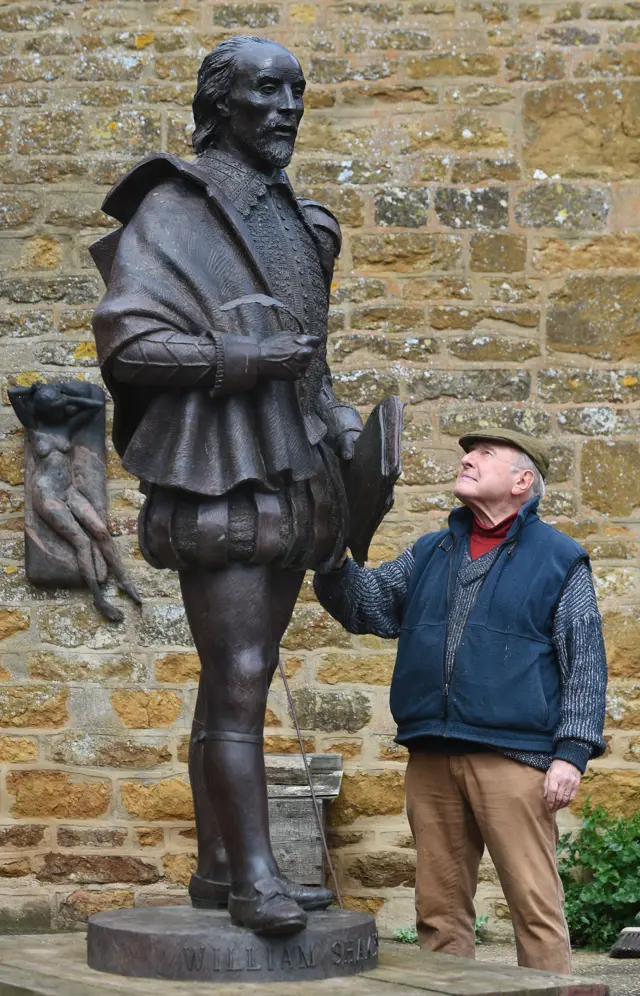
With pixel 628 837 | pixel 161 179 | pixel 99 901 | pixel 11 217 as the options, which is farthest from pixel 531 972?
pixel 11 217

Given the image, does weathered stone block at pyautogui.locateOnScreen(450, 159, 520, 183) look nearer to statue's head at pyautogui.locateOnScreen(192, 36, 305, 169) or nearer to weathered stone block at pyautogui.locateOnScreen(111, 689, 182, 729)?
weathered stone block at pyautogui.locateOnScreen(111, 689, 182, 729)

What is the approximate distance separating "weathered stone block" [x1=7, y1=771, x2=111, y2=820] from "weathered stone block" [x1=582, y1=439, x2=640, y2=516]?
6.96 feet

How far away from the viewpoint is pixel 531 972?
11.3 feet

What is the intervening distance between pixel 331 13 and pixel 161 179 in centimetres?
332

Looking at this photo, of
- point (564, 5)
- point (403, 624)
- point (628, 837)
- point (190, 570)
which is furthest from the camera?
point (564, 5)

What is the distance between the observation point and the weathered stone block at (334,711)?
6.34 meters

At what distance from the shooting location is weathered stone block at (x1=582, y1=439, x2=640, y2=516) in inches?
251

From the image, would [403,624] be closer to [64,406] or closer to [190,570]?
[190,570]

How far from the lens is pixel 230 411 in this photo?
3334 millimetres

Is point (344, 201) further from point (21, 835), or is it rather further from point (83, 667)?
point (21, 835)

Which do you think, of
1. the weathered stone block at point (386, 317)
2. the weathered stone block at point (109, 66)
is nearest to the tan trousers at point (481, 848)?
the weathered stone block at point (386, 317)

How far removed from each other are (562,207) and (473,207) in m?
0.34

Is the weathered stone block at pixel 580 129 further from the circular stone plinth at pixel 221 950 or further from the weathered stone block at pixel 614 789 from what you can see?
the circular stone plinth at pixel 221 950

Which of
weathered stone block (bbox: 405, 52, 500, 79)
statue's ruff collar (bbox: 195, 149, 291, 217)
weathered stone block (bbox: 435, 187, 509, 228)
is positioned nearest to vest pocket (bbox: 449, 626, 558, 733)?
statue's ruff collar (bbox: 195, 149, 291, 217)
